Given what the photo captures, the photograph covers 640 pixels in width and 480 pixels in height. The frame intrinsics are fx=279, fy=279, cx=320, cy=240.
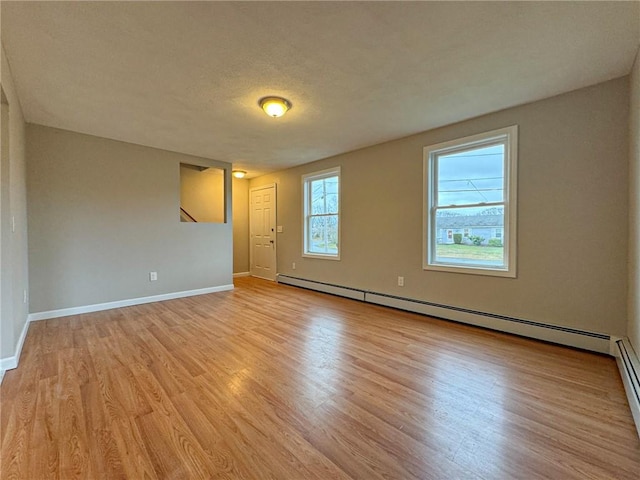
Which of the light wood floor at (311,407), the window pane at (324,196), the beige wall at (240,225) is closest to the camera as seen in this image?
the light wood floor at (311,407)

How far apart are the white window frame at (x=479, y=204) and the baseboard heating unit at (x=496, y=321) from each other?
471 millimetres

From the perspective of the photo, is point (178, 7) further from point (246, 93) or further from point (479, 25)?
point (479, 25)

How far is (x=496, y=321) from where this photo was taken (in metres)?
3.03

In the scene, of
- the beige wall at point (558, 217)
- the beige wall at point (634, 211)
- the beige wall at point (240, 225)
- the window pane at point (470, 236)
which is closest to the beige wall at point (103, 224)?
the beige wall at point (240, 225)

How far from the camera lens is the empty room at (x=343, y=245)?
149cm

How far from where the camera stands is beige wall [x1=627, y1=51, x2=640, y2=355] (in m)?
2.01

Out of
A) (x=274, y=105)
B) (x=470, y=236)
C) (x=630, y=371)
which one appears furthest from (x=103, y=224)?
(x=630, y=371)

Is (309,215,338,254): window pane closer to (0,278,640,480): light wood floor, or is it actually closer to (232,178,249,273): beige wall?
(232,178,249,273): beige wall

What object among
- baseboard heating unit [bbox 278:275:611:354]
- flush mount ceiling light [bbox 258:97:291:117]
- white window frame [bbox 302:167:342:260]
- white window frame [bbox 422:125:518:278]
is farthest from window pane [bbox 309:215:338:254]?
flush mount ceiling light [bbox 258:97:291:117]

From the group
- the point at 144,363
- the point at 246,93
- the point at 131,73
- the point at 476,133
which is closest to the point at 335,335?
the point at 144,363

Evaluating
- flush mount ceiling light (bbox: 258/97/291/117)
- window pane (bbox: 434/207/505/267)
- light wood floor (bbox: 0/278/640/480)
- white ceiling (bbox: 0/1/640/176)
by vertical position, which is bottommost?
light wood floor (bbox: 0/278/640/480)

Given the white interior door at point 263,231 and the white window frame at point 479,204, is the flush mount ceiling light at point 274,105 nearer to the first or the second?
the white window frame at point 479,204

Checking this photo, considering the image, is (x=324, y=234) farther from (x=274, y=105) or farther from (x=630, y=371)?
(x=630, y=371)

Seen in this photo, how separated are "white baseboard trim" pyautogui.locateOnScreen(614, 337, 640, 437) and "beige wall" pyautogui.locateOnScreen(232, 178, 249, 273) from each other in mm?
6218
